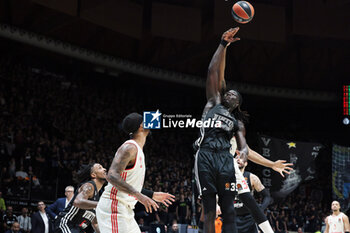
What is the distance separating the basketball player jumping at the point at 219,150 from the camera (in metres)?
5.94

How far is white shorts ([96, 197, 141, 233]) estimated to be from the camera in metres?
5.17

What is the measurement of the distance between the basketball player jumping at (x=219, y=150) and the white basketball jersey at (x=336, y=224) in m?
8.58

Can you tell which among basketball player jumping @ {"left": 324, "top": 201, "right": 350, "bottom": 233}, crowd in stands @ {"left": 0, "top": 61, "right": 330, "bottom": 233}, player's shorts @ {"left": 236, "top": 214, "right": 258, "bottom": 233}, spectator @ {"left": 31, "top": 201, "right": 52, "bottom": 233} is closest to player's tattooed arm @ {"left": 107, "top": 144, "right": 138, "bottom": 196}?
player's shorts @ {"left": 236, "top": 214, "right": 258, "bottom": 233}

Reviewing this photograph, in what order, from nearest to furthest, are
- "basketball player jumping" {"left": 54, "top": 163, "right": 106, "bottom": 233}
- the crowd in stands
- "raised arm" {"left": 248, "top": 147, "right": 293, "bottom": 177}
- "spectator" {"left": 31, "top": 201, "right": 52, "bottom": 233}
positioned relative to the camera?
1. "raised arm" {"left": 248, "top": 147, "right": 293, "bottom": 177}
2. "basketball player jumping" {"left": 54, "top": 163, "right": 106, "bottom": 233}
3. "spectator" {"left": 31, "top": 201, "right": 52, "bottom": 233}
4. the crowd in stands

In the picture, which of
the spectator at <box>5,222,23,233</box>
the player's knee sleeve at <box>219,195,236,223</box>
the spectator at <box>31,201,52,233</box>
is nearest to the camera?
the player's knee sleeve at <box>219,195,236,223</box>

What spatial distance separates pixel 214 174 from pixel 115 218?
140 cm

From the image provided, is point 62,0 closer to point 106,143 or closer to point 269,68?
point 106,143

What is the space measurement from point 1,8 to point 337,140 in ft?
62.0

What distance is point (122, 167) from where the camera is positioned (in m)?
5.18

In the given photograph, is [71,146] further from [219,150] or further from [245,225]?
[219,150]

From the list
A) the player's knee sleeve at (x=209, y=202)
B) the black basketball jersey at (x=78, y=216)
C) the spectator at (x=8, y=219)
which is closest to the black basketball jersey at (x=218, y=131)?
the player's knee sleeve at (x=209, y=202)

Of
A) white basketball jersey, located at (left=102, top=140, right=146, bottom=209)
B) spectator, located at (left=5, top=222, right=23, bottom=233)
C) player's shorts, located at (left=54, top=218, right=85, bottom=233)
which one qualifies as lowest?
spectator, located at (left=5, top=222, right=23, bottom=233)

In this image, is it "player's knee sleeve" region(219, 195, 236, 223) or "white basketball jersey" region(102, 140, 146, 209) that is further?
"player's knee sleeve" region(219, 195, 236, 223)

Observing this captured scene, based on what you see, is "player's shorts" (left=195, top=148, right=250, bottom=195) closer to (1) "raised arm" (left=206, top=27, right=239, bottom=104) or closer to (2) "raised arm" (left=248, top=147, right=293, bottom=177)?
(1) "raised arm" (left=206, top=27, right=239, bottom=104)
